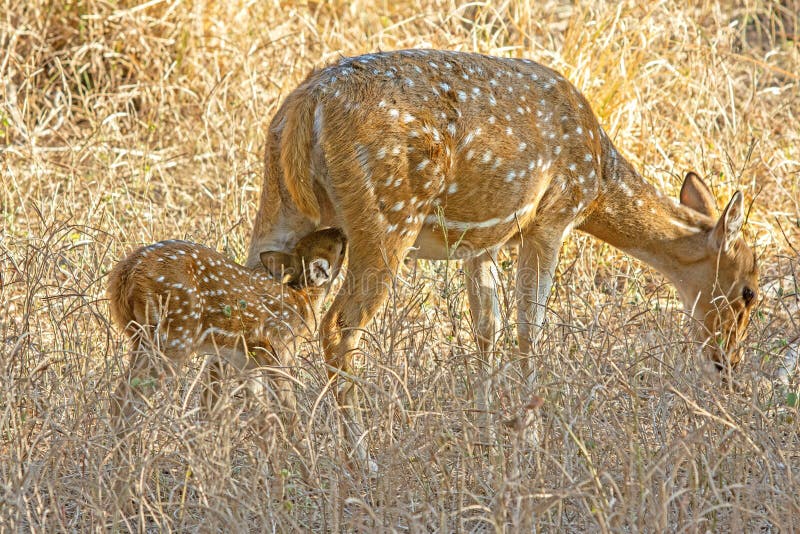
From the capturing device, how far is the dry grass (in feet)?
13.5

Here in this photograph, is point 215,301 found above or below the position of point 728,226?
above

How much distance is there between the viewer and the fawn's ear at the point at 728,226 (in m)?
6.18

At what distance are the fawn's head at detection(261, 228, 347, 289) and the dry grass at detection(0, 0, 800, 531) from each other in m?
0.41

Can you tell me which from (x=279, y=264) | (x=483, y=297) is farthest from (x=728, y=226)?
(x=279, y=264)

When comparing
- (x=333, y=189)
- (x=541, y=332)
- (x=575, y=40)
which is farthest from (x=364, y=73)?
(x=575, y=40)

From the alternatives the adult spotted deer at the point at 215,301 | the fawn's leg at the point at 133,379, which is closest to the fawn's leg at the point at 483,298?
the adult spotted deer at the point at 215,301

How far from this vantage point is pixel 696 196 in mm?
6863

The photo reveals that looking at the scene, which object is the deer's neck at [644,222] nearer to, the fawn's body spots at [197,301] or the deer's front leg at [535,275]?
the deer's front leg at [535,275]

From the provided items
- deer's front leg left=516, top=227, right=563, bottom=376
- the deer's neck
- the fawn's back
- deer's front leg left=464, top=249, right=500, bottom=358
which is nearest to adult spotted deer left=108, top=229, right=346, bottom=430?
the fawn's back

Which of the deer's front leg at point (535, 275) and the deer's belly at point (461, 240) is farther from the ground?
the deer's belly at point (461, 240)

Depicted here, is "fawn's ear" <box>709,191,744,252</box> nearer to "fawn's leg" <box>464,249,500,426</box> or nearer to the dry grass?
the dry grass

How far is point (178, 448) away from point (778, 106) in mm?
6541

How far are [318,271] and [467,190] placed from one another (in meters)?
0.83

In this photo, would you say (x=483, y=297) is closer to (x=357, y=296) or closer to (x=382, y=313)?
(x=382, y=313)
